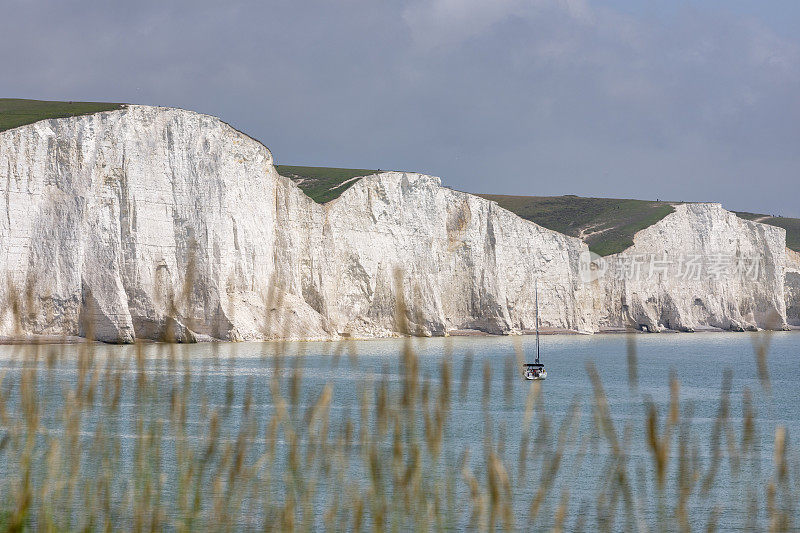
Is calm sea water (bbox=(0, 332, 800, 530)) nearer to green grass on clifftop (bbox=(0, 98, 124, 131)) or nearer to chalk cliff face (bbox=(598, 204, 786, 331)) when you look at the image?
green grass on clifftop (bbox=(0, 98, 124, 131))

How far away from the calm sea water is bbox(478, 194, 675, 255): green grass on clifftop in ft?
127

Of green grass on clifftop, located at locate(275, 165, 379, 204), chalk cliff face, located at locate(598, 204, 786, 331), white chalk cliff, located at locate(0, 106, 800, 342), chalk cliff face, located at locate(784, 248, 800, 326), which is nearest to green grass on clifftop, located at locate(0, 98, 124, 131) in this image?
white chalk cliff, located at locate(0, 106, 800, 342)

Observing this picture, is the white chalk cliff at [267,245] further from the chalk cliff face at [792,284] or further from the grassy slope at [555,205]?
the chalk cliff face at [792,284]

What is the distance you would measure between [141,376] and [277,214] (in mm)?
67129

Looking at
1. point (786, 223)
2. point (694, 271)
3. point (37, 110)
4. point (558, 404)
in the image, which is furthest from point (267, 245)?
point (786, 223)

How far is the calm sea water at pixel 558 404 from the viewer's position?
4.71 m

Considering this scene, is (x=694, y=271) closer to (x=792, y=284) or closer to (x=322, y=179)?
(x=792, y=284)

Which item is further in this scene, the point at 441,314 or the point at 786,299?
the point at 786,299

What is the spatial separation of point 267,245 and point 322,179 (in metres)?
23.1

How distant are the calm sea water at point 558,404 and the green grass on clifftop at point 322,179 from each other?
16.2 m

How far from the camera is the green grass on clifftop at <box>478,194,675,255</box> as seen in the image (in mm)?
114750

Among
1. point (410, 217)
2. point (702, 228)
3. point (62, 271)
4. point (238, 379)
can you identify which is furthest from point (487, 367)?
point (702, 228)

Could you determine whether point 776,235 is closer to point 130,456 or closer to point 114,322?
point 114,322

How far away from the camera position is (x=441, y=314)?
275 ft
